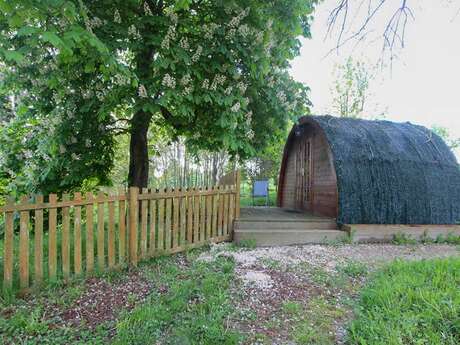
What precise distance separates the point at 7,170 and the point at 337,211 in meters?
6.05

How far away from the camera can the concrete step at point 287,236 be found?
5320 millimetres

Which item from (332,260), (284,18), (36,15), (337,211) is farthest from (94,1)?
(337,211)

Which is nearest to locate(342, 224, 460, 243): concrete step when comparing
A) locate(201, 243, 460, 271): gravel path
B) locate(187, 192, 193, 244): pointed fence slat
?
locate(201, 243, 460, 271): gravel path

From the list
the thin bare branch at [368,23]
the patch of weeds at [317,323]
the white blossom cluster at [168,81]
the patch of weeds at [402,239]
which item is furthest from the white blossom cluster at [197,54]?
the patch of weeds at [402,239]

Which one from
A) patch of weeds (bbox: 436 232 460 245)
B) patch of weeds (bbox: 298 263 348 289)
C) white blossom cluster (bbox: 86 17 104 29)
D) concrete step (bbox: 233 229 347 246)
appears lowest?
patch of weeds (bbox: 436 232 460 245)

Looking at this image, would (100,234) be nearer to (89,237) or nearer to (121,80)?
(89,237)

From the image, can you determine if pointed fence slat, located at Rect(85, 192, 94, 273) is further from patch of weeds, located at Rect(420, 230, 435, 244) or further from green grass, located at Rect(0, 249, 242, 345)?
patch of weeds, located at Rect(420, 230, 435, 244)

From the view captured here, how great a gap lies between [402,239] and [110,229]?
5429mm

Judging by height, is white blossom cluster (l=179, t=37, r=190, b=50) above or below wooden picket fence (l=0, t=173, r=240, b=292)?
above

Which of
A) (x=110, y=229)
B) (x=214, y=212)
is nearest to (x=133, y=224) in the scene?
(x=110, y=229)

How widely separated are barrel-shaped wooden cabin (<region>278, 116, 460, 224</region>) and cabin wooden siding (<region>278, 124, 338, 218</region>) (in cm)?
2

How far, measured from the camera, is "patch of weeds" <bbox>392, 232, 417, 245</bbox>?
5.86m

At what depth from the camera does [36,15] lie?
243cm

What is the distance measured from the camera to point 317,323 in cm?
268
